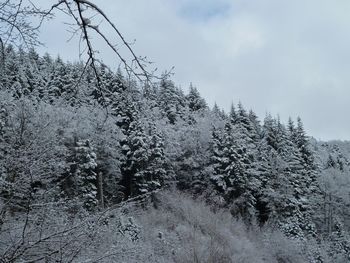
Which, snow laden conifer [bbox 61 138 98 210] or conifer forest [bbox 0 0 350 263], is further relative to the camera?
snow laden conifer [bbox 61 138 98 210]

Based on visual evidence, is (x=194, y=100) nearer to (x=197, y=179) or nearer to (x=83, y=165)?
(x=197, y=179)

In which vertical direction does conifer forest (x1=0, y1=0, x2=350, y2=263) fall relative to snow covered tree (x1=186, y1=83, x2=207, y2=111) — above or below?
below

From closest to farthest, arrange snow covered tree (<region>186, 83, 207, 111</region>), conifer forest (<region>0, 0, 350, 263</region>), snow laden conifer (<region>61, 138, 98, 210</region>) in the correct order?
conifer forest (<region>0, 0, 350, 263</region>), snow laden conifer (<region>61, 138, 98, 210</region>), snow covered tree (<region>186, 83, 207, 111</region>)

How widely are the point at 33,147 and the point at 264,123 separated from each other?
196ft

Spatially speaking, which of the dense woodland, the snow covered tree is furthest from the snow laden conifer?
the snow covered tree

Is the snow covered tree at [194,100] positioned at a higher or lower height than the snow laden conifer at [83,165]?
→ higher

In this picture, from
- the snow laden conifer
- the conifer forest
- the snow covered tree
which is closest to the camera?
the conifer forest

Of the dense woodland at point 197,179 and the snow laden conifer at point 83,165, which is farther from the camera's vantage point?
the snow laden conifer at point 83,165

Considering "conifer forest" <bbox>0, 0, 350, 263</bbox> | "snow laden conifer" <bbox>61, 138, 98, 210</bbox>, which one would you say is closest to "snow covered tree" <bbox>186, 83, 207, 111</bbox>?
"conifer forest" <bbox>0, 0, 350, 263</bbox>

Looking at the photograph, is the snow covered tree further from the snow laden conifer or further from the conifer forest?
the snow laden conifer

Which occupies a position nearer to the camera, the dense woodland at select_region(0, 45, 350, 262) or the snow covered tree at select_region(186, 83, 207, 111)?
the dense woodland at select_region(0, 45, 350, 262)

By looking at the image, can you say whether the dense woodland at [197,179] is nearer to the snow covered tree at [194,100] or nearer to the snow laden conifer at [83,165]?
the snow laden conifer at [83,165]

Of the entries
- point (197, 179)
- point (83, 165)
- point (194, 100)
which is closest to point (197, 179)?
point (197, 179)

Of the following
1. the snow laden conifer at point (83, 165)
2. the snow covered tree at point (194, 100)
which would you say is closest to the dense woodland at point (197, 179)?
the snow laden conifer at point (83, 165)
